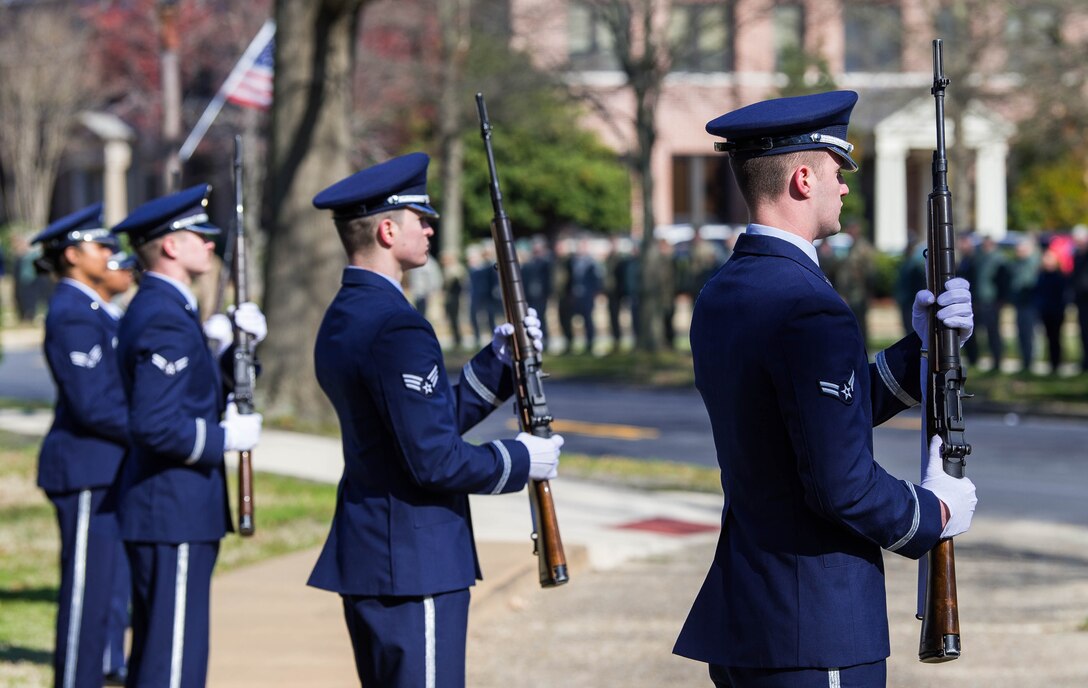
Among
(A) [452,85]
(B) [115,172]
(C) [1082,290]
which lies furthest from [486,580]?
(B) [115,172]

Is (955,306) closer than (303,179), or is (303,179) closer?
(955,306)

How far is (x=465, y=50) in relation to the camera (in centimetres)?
3269

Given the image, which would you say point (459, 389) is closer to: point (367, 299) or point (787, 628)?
point (367, 299)

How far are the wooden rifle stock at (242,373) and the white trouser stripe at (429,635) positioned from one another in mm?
1509

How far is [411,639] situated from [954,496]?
1.55 m

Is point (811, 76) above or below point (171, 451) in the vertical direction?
above

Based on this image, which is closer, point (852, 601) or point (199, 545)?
point (852, 601)

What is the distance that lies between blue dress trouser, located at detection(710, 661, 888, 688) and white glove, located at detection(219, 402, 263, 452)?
247 cm

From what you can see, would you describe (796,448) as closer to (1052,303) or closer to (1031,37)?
(1052,303)

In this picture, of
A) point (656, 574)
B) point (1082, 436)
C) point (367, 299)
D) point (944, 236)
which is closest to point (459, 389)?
point (367, 299)

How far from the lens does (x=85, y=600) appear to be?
6.17 metres

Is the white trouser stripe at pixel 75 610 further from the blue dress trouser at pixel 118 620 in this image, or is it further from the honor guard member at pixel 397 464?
the honor guard member at pixel 397 464

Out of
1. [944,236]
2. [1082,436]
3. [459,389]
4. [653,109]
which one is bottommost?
[1082,436]

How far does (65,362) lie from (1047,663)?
4267 millimetres
